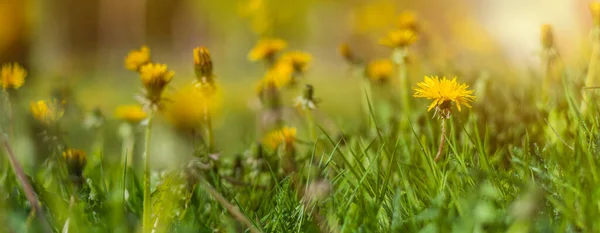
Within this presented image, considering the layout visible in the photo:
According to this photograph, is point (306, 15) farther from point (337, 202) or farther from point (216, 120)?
point (337, 202)

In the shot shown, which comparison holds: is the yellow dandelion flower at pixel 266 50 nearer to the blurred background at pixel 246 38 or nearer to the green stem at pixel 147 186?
the blurred background at pixel 246 38

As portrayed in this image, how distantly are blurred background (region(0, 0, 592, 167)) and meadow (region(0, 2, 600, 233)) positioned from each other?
14cm

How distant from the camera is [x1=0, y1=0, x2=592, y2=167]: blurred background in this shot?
2.78 metres

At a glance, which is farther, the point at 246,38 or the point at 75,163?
the point at 246,38

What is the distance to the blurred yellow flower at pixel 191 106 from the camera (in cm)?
141

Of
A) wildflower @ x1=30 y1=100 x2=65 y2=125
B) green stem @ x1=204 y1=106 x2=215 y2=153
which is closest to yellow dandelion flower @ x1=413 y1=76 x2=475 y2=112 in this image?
green stem @ x1=204 y1=106 x2=215 y2=153

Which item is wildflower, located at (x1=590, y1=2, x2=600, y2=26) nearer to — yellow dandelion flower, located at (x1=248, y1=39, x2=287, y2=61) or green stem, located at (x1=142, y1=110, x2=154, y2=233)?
yellow dandelion flower, located at (x1=248, y1=39, x2=287, y2=61)

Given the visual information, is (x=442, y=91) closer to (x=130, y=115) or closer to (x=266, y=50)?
(x=266, y=50)

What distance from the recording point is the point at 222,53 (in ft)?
49.2

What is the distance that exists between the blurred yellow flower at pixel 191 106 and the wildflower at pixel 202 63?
33 millimetres

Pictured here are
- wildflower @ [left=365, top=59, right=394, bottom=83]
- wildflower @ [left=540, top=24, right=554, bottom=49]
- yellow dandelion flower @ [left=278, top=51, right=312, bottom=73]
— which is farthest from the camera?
wildflower @ [left=365, top=59, right=394, bottom=83]

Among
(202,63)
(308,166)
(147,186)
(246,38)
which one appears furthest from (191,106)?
(246,38)

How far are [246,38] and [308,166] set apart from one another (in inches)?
459

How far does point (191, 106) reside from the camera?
4.89 feet
